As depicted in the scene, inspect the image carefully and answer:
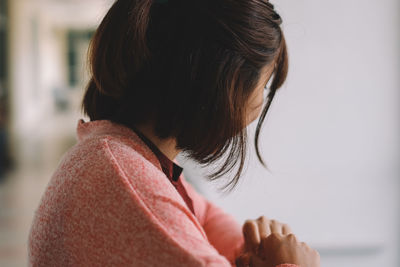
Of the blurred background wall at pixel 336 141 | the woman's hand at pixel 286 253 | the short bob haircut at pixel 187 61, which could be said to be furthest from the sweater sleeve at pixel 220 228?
the blurred background wall at pixel 336 141

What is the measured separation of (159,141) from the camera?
28.6 inches

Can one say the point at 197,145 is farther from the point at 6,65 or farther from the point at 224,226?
the point at 6,65

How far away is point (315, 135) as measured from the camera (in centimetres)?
208

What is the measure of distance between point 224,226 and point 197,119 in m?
0.38

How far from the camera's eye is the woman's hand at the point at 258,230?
0.81m

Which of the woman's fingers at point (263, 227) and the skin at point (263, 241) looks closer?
the skin at point (263, 241)

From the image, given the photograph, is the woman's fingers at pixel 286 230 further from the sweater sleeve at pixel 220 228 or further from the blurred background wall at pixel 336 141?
the blurred background wall at pixel 336 141

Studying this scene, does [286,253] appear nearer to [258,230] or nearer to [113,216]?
[258,230]

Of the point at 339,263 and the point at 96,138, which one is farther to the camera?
the point at 339,263

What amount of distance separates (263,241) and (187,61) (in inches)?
14.3

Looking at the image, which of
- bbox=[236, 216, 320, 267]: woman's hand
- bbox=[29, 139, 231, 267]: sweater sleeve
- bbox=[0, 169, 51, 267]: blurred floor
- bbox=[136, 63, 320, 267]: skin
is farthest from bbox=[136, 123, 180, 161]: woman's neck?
bbox=[0, 169, 51, 267]: blurred floor

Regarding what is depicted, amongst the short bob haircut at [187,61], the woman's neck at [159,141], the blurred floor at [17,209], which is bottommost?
the blurred floor at [17,209]

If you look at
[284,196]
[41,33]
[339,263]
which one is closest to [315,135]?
[284,196]

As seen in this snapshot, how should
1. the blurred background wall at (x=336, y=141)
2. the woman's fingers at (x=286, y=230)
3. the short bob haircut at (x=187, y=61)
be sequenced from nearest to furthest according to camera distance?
the short bob haircut at (x=187, y=61)
the woman's fingers at (x=286, y=230)
the blurred background wall at (x=336, y=141)
